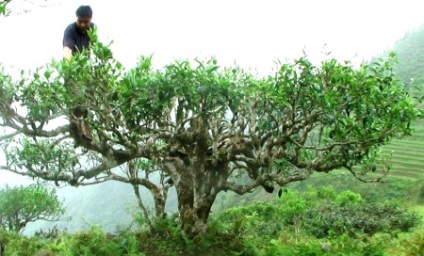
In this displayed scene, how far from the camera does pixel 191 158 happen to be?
1117 cm

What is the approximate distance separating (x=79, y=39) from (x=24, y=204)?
111ft

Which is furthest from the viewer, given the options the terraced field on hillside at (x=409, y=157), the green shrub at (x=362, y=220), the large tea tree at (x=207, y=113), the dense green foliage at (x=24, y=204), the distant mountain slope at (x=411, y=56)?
the distant mountain slope at (x=411, y=56)

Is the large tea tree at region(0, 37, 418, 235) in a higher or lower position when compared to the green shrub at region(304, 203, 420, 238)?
higher

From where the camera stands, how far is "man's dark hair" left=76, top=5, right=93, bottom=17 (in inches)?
343

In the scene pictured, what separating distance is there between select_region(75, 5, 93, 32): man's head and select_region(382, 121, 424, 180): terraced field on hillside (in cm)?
6090

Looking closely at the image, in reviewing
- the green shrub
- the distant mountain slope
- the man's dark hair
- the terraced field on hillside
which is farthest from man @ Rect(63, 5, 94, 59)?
the distant mountain slope

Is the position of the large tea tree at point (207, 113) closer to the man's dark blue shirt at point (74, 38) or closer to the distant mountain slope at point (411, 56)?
the man's dark blue shirt at point (74, 38)

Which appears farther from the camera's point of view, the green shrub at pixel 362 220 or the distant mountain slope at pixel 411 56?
the distant mountain slope at pixel 411 56

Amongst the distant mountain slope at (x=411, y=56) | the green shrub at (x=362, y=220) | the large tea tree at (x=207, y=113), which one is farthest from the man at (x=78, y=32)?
the distant mountain slope at (x=411, y=56)

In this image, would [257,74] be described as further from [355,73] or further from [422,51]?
[422,51]

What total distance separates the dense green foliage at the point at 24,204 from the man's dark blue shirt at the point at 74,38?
31662 millimetres

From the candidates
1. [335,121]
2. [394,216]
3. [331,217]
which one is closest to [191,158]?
[335,121]

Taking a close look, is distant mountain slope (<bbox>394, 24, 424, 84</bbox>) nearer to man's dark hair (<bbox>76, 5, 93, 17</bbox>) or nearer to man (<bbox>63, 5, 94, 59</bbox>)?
man (<bbox>63, 5, 94, 59</bbox>)

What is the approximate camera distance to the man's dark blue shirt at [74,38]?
8895 millimetres
